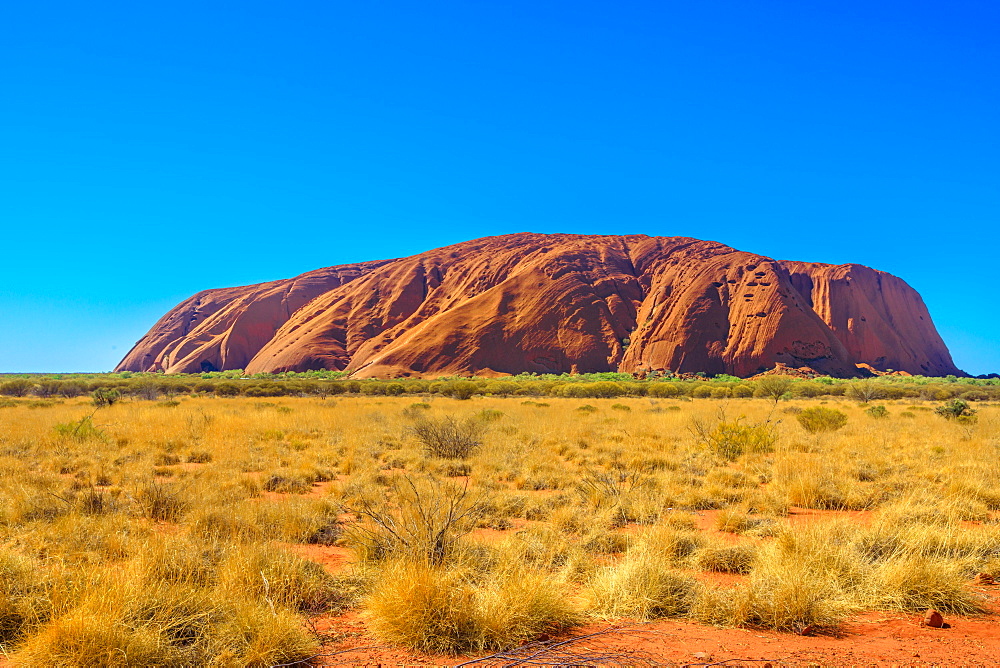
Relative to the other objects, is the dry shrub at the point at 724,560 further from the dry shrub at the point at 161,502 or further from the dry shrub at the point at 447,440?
the dry shrub at the point at 447,440

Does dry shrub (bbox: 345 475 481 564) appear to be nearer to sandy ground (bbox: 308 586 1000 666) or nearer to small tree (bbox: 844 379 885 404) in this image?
sandy ground (bbox: 308 586 1000 666)

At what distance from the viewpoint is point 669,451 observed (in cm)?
1182

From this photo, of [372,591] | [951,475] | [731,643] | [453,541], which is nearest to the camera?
[731,643]

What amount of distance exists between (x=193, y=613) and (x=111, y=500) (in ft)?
13.9

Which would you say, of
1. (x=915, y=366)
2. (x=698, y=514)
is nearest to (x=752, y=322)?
(x=915, y=366)

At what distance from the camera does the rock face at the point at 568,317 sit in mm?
67000

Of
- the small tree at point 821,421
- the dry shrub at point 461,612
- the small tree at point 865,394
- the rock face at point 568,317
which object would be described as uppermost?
the rock face at point 568,317

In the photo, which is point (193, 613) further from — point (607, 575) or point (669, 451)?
point (669, 451)

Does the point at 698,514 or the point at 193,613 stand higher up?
the point at 193,613

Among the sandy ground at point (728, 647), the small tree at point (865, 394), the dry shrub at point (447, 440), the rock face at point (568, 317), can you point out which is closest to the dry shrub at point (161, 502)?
the sandy ground at point (728, 647)

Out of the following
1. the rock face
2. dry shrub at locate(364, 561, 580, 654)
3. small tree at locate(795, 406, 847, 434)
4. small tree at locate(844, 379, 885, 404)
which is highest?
the rock face

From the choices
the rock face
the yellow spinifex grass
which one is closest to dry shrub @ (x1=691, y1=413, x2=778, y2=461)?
the yellow spinifex grass

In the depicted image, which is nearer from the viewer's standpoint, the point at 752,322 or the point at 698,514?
the point at 698,514

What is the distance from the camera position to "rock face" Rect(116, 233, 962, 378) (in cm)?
6700
